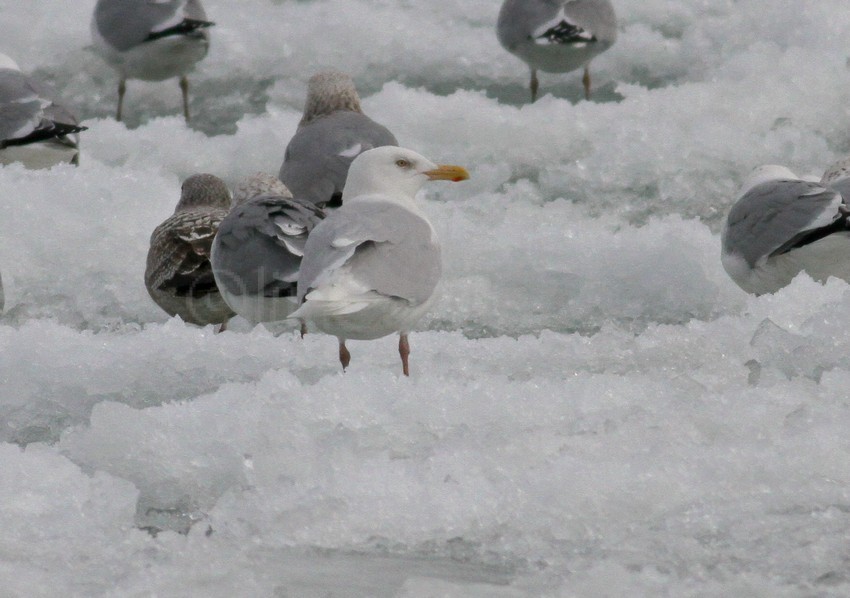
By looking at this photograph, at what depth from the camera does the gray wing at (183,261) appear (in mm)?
5750

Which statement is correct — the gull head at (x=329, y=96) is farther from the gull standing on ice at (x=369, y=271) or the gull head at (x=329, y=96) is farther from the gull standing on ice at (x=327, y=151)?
the gull standing on ice at (x=369, y=271)

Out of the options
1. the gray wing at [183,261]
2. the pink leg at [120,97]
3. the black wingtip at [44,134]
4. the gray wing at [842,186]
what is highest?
the gray wing at [842,186]

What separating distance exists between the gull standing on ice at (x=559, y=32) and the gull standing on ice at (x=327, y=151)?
188 centimetres

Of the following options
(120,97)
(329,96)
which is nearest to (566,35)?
(329,96)

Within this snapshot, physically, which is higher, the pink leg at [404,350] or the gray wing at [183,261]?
the pink leg at [404,350]

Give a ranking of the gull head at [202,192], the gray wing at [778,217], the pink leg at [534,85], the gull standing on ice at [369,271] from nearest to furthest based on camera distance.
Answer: the gull standing on ice at [369,271] < the gray wing at [778,217] < the gull head at [202,192] < the pink leg at [534,85]

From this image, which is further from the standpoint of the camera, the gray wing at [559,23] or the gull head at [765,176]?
the gray wing at [559,23]

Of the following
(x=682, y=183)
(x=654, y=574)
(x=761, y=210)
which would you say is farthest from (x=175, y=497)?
(x=682, y=183)

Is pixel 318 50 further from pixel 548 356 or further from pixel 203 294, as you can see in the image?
pixel 548 356

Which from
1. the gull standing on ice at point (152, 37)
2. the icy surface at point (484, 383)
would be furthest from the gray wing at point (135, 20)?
the icy surface at point (484, 383)

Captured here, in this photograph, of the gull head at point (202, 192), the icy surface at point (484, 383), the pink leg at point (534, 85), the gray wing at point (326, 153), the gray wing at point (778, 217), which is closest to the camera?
the icy surface at point (484, 383)

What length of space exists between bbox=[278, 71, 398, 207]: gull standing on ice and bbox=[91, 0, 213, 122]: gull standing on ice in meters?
2.18

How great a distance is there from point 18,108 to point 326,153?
2.13 meters

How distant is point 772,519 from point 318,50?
A: 23.9 feet
